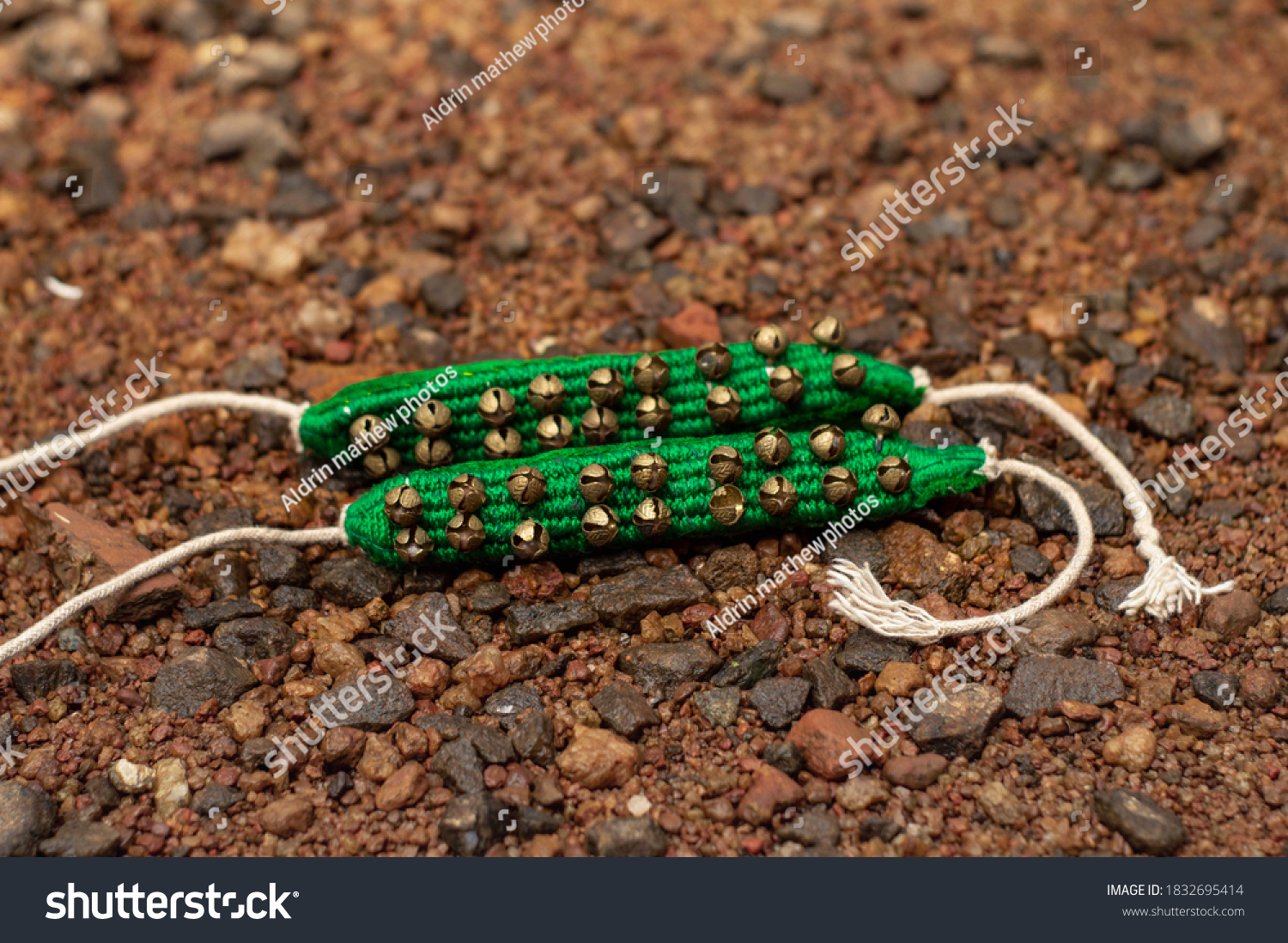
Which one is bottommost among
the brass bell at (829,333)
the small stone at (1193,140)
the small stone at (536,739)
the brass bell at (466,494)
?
the small stone at (536,739)

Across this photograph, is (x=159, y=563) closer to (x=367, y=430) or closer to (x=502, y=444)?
(x=367, y=430)

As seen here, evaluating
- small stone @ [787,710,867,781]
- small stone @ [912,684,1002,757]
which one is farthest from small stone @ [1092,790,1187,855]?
small stone @ [787,710,867,781]

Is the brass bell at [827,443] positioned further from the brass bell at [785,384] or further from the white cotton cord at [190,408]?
the white cotton cord at [190,408]

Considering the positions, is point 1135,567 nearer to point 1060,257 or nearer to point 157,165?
point 1060,257

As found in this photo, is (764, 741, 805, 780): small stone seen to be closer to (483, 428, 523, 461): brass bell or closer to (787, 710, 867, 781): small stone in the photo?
(787, 710, 867, 781): small stone

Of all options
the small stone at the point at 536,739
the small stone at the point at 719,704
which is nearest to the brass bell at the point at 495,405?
the small stone at the point at 536,739

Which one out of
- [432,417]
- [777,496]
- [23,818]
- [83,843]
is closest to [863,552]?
[777,496]
